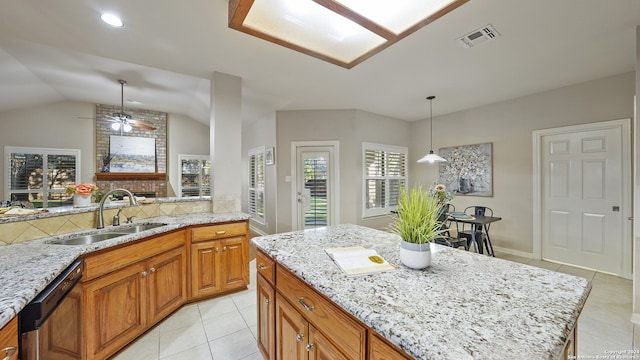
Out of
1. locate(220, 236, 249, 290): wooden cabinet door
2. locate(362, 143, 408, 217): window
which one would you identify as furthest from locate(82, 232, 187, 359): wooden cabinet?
locate(362, 143, 408, 217): window

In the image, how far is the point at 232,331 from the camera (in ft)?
6.84

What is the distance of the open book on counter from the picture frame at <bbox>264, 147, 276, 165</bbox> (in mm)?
3431

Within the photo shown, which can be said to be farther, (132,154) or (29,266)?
(132,154)

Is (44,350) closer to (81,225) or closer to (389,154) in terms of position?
(81,225)

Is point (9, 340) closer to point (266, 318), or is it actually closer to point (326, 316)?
point (266, 318)

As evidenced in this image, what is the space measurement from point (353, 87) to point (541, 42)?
2.02 m

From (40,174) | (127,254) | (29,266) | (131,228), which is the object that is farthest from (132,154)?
(29,266)

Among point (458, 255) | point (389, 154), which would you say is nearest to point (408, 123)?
point (389, 154)

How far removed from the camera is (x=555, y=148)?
11.6ft

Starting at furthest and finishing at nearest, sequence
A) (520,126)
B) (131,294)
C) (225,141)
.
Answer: (520,126) < (225,141) < (131,294)

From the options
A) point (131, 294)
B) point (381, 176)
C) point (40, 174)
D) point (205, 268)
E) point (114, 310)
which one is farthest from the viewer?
point (381, 176)

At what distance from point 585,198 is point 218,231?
477 cm

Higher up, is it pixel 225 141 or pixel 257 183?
pixel 225 141

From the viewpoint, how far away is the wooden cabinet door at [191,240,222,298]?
95.0 inches
